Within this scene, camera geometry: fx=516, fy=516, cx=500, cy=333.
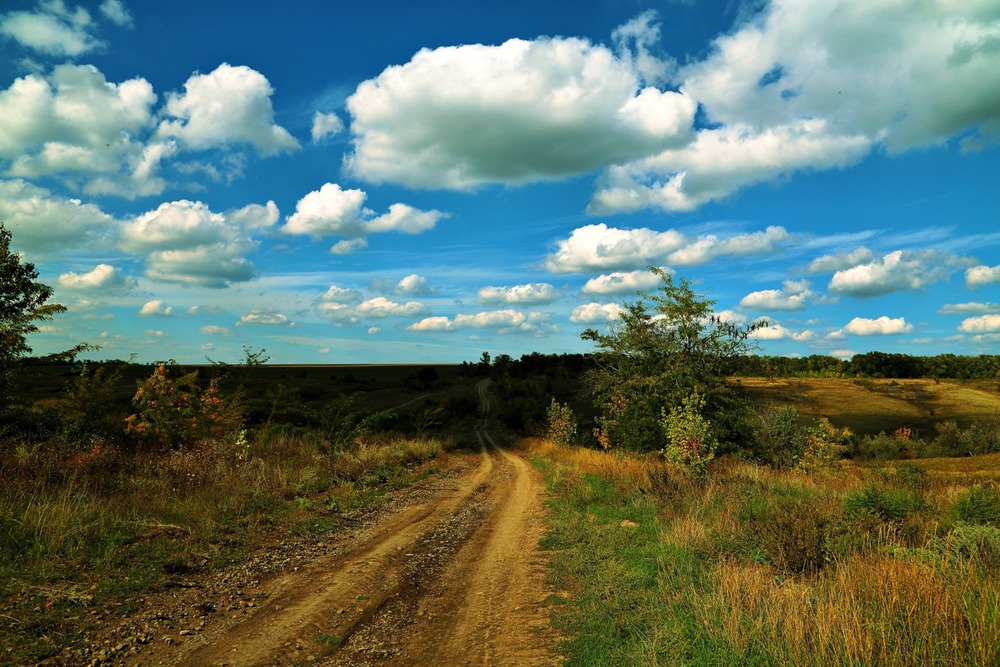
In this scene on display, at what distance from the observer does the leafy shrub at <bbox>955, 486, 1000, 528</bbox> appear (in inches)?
314

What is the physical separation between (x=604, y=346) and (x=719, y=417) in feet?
22.2

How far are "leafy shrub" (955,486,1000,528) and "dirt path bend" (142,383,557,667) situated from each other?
6.72 m

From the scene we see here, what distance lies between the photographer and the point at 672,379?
21641mm

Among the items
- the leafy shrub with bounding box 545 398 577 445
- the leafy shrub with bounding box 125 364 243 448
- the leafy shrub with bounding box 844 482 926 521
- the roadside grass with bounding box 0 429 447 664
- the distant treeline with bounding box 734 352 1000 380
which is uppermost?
the distant treeline with bounding box 734 352 1000 380

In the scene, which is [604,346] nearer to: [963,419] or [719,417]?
[719,417]

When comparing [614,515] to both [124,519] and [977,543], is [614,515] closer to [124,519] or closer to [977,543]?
[977,543]

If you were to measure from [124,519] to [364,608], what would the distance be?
4945mm

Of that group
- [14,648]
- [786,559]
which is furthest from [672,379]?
[14,648]

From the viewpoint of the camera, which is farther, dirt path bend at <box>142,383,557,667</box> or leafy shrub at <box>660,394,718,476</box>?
leafy shrub at <box>660,394,718,476</box>

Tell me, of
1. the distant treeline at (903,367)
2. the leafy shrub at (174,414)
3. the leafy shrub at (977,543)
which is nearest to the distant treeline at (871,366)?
the distant treeline at (903,367)

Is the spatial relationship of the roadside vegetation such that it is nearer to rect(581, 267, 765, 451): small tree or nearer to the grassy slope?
rect(581, 267, 765, 451): small tree

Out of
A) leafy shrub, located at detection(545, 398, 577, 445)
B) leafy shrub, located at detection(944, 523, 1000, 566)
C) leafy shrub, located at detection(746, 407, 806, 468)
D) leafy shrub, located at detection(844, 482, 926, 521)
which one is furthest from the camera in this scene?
leafy shrub, located at detection(545, 398, 577, 445)

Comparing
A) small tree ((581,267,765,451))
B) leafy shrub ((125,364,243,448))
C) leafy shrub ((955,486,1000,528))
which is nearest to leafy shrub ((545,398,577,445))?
small tree ((581,267,765,451))

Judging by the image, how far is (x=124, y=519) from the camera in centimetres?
847
